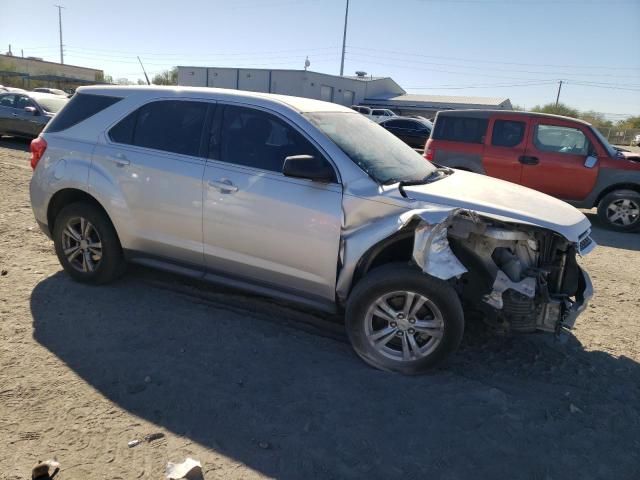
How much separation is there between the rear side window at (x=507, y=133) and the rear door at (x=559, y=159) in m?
0.20

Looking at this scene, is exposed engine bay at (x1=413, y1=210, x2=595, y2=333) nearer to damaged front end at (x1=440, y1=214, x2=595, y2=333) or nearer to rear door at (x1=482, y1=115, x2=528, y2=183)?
damaged front end at (x1=440, y1=214, x2=595, y2=333)

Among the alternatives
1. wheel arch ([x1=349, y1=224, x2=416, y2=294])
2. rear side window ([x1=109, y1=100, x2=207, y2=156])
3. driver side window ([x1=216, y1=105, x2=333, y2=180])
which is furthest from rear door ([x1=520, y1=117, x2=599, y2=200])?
rear side window ([x1=109, y1=100, x2=207, y2=156])

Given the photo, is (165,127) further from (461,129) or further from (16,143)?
(16,143)

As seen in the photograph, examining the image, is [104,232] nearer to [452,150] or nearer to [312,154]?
[312,154]

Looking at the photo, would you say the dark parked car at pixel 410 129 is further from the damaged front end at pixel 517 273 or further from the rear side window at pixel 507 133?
the damaged front end at pixel 517 273

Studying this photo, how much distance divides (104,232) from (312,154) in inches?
82.5

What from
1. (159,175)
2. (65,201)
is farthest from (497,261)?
(65,201)

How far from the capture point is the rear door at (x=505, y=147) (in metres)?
9.01

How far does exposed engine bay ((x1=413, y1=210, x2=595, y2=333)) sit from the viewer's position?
3299mm

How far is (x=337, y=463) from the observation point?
260cm

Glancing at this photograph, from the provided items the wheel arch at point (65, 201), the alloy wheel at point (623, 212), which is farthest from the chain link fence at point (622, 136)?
the wheel arch at point (65, 201)

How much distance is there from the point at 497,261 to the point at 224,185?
2.14 m

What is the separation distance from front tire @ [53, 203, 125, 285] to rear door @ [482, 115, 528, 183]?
7003mm

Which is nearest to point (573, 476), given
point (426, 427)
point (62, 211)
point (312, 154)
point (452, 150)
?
point (426, 427)
